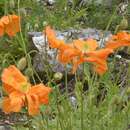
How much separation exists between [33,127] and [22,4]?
187cm

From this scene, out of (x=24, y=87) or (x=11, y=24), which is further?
(x=11, y=24)

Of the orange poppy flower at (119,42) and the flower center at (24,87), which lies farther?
the orange poppy flower at (119,42)

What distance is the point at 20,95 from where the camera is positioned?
6.04ft

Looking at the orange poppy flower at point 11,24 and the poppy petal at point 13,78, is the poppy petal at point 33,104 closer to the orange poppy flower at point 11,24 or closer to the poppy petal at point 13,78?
the poppy petal at point 13,78

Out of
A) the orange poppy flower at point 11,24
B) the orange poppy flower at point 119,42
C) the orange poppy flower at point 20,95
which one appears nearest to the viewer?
the orange poppy flower at point 20,95

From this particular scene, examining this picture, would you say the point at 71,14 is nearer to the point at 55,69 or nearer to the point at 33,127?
the point at 55,69

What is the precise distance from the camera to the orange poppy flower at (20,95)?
1820 millimetres

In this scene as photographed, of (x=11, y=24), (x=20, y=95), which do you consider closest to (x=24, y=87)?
(x=20, y=95)

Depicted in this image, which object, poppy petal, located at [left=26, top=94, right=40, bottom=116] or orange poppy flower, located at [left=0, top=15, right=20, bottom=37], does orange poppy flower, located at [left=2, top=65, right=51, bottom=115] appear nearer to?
poppy petal, located at [left=26, top=94, right=40, bottom=116]

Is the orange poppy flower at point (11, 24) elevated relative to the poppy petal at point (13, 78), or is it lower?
elevated

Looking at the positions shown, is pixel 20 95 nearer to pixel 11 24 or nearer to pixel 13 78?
pixel 13 78

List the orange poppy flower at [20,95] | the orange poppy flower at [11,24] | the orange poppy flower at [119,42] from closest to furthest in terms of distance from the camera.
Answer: the orange poppy flower at [20,95] < the orange poppy flower at [119,42] < the orange poppy flower at [11,24]

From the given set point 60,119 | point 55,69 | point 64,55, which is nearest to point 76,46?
point 64,55

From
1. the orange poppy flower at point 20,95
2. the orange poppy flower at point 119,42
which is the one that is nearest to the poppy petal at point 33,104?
the orange poppy flower at point 20,95
